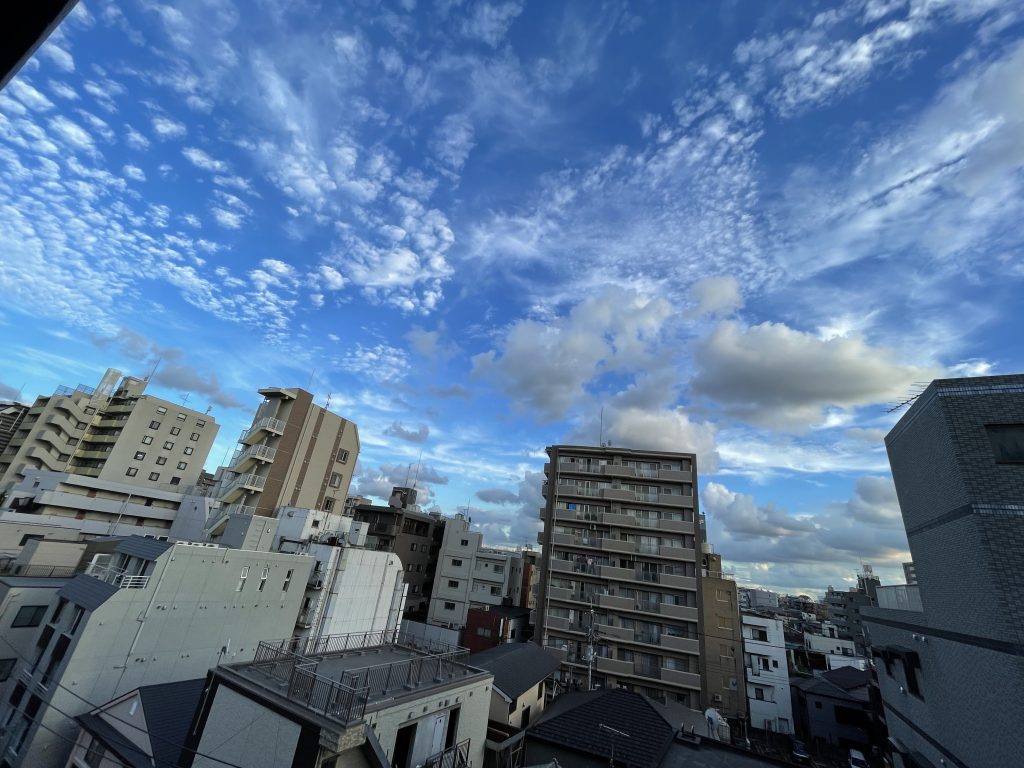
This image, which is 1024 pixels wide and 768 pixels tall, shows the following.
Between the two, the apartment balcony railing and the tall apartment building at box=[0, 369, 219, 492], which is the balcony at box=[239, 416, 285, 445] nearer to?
the apartment balcony railing

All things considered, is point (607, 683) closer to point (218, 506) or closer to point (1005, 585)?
point (1005, 585)

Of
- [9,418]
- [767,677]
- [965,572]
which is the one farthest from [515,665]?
[9,418]

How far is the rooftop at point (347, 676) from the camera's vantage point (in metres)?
10.1

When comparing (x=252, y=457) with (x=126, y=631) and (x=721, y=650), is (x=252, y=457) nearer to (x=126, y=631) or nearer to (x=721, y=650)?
(x=126, y=631)

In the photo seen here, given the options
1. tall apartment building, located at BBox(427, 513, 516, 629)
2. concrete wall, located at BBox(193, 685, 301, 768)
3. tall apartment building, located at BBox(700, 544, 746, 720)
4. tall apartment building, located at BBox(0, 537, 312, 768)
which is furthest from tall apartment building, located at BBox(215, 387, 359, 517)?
tall apartment building, located at BBox(700, 544, 746, 720)

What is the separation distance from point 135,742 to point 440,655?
38.1ft

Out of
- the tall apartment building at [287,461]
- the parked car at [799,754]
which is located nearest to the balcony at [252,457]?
the tall apartment building at [287,461]

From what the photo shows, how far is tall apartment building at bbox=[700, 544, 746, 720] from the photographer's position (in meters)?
33.1

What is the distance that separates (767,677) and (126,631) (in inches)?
1853

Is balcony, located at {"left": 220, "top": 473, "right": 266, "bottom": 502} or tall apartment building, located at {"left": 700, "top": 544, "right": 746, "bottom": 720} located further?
balcony, located at {"left": 220, "top": 473, "right": 266, "bottom": 502}

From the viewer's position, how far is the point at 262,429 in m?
40.1

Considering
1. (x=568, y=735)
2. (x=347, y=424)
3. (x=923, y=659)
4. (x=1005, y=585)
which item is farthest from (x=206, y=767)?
(x=347, y=424)

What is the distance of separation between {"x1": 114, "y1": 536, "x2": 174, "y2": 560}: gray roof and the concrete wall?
44.8 feet

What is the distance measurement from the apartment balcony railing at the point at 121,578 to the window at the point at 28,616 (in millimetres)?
5666
